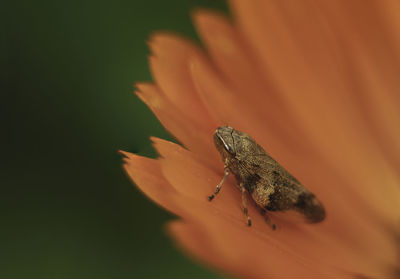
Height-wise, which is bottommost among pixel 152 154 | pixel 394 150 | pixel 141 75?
pixel 394 150

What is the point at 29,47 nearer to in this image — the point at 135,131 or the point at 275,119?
the point at 135,131

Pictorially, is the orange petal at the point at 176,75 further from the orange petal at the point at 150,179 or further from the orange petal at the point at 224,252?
the orange petal at the point at 224,252

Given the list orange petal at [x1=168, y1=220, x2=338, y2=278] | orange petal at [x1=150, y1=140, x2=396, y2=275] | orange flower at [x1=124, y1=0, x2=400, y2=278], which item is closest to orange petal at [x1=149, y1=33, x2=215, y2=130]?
orange flower at [x1=124, y1=0, x2=400, y2=278]

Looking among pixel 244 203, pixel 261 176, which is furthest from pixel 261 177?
pixel 244 203

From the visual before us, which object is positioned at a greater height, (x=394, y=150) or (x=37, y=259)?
(x=37, y=259)

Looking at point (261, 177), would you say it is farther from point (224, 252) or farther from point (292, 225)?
point (224, 252)

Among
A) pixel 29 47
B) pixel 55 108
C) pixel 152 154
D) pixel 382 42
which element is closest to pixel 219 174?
pixel 152 154
